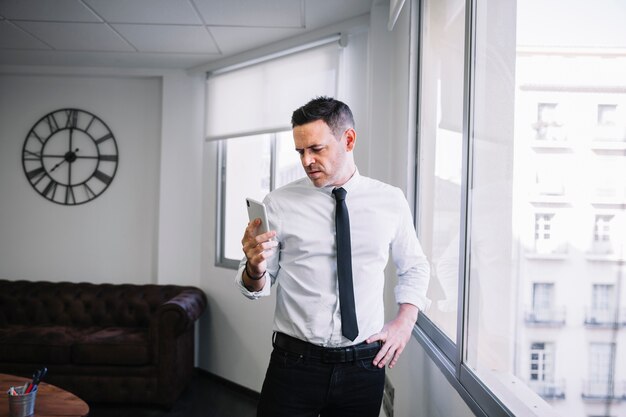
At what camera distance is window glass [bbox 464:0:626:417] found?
896 mm

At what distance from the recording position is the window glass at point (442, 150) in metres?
1.83

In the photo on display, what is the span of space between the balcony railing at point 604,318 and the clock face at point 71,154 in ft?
14.5

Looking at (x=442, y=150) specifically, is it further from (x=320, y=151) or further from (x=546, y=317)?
(x=546, y=317)

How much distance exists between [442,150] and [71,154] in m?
3.74

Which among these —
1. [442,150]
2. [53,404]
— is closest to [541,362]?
[442,150]

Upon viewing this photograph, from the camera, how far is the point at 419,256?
1.72 m

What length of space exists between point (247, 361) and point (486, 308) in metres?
2.86

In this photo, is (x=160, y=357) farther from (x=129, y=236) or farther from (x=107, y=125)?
(x=107, y=125)

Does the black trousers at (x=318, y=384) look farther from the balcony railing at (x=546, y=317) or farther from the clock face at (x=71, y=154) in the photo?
the clock face at (x=71, y=154)

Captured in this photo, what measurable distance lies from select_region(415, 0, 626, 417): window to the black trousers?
0.30 m

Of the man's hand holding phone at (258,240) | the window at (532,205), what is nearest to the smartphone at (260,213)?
the man's hand holding phone at (258,240)

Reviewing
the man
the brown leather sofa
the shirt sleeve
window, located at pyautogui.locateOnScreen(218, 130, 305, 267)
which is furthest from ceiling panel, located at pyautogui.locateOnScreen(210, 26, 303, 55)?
the shirt sleeve

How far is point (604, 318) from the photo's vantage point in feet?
2.92

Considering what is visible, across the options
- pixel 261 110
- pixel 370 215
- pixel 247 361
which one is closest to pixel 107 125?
pixel 261 110
